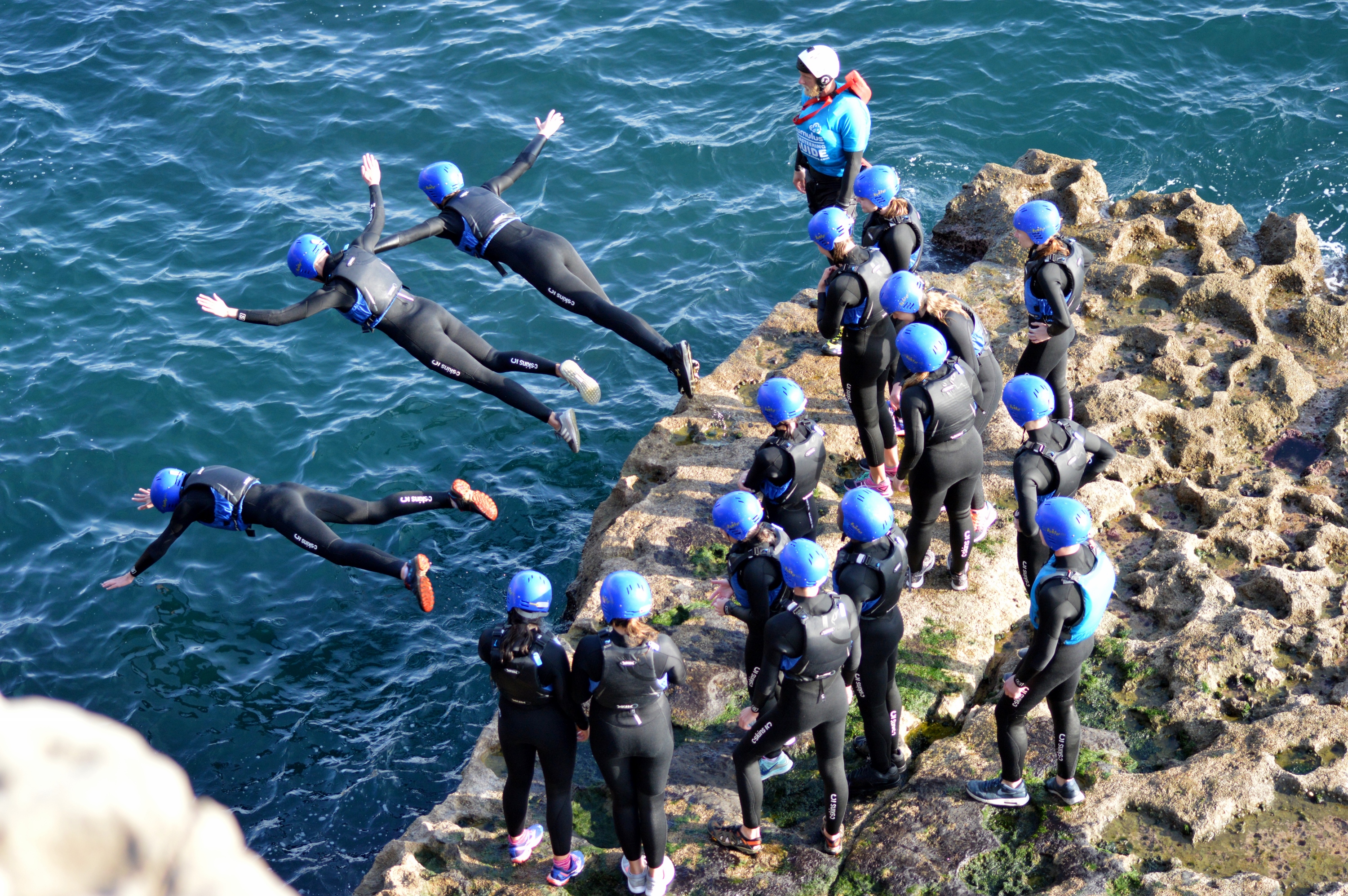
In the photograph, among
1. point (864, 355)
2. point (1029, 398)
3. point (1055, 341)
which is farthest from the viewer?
point (1055, 341)

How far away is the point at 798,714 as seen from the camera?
259 inches

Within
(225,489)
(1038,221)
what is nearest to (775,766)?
(1038,221)

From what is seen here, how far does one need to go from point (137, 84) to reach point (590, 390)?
11.5m

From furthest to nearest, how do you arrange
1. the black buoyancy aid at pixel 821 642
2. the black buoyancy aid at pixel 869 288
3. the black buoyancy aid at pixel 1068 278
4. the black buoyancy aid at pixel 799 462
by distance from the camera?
the black buoyancy aid at pixel 1068 278 < the black buoyancy aid at pixel 869 288 < the black buoyancy aid at pixel 799 462 < the black buoyancy aid at pixel 821 642

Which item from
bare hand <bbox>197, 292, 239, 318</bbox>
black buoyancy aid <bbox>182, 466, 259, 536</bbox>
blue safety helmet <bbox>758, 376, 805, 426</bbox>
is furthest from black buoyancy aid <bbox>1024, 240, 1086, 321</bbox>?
black buoyancy aid <bbox>182, 466, 259, 536</bbox>

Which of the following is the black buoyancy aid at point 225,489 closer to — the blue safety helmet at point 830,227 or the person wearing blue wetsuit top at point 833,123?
Result: the blue safety helmet at point 830,227

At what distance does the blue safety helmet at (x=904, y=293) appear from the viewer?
27.0ft

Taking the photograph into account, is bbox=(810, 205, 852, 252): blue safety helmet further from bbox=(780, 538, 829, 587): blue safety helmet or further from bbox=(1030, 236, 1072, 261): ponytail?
bbox=(780, 538, 829, 587): blue safety helmet

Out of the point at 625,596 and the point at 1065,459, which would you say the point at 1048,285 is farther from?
the point at 625,596

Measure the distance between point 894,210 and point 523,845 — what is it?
596 centimetres

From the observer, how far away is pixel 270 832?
29.3 ft

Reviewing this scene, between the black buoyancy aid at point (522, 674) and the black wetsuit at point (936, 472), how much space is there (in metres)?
3.09

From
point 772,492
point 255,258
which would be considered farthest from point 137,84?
point 772,492

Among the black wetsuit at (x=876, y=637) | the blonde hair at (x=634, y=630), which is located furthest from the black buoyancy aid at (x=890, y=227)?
the blonde hair at (x=634, y=630)
